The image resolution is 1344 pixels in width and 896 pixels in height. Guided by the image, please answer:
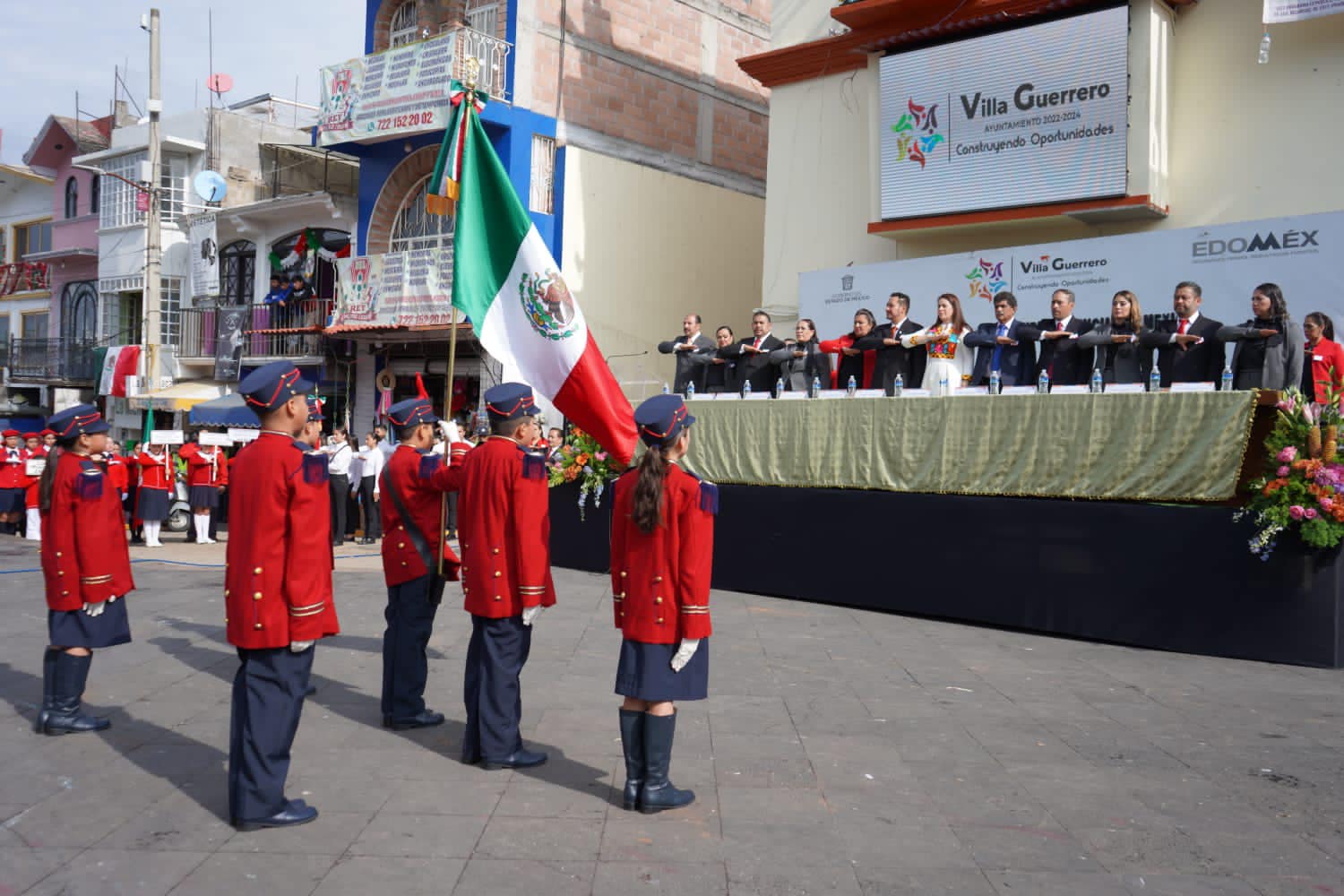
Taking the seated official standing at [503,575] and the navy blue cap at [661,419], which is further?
the seated official standing at [503,575]

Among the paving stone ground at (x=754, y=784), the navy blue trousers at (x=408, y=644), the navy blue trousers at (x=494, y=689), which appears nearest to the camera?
the paving stone ground at (x=754, y=784)

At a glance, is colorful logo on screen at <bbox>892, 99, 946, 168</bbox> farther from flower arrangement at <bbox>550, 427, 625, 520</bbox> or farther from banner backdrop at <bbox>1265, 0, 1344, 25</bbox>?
flower arrangement at <bbox>550, 427, 625, 520</bbox>

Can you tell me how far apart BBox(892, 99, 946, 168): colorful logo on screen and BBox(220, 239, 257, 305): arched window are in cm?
1856

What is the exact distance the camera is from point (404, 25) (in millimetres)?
23906

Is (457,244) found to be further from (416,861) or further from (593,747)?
(416,861)

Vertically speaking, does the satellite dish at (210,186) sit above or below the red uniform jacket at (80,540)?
above

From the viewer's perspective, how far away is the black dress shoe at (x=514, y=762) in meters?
5.64

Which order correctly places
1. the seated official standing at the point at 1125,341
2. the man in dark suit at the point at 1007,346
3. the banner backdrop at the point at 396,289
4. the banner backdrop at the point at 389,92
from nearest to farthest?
the seated official standing at the point at 1125,341
the man in dark suit at the point at 1007,346
the banner backdrop at the point at 389,92
the banner backdrop at the point at 396,289

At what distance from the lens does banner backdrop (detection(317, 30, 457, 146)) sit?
67.9 ft

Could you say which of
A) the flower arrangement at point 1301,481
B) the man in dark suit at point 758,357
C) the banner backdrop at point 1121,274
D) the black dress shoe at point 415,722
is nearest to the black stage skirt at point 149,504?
the man in dark suit at point 758,357

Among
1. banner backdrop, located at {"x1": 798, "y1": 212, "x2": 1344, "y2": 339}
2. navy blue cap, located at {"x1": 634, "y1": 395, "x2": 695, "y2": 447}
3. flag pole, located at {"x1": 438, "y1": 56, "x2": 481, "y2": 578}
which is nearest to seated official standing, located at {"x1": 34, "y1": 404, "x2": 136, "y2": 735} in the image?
Answer: flag pole, located at {"x1": 438, "y1": 56, "x2": 481, "y2": 578}

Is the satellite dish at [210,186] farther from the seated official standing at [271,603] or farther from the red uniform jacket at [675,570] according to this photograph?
the red uniform jacket at [675,570]

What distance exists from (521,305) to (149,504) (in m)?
12.6

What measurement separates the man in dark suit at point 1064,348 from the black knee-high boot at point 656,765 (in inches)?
255
